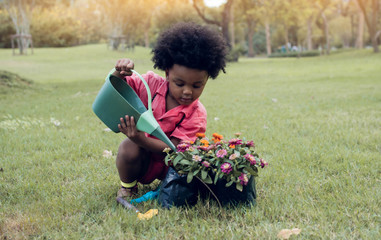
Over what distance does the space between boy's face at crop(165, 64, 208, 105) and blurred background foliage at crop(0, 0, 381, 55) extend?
1614 centimetres

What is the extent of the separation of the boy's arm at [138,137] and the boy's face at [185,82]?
1.01ft

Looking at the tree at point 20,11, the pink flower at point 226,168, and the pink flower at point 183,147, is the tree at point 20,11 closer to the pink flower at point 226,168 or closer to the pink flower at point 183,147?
the pink flower at point 183,147

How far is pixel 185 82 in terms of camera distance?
215 centimetres

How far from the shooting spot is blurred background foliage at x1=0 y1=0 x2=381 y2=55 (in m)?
28.4

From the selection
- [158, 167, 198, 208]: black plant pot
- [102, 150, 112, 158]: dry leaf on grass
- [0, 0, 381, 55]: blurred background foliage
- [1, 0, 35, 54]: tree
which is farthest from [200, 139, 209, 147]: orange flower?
[1, 0, 35, 54]: tree

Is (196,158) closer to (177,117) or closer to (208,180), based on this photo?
(208,180)

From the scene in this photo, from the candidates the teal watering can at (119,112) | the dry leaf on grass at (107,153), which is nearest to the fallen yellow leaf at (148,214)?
the teal watering can at (119,112)

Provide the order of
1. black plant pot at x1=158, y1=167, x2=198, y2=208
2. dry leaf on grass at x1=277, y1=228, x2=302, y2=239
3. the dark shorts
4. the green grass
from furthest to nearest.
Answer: the dark shorts < black plant pot at x1=158, y1=167, x2=198, y2=208 < the green grass < dry leaf on grass at x1=277, y1=228, x2=302, y2=239

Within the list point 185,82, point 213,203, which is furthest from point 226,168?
point 185,82

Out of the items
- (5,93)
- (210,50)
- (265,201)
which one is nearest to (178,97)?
(210,50)

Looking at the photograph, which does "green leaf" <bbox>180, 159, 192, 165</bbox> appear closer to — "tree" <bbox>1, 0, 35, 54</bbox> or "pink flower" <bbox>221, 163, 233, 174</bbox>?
"pink flower" <bbox>221, 163, 233, 174</bbox>

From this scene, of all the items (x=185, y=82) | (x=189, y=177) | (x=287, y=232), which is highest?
(x=185, y=82)

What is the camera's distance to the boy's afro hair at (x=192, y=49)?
6.93 ft

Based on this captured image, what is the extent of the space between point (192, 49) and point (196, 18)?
36349 mm
